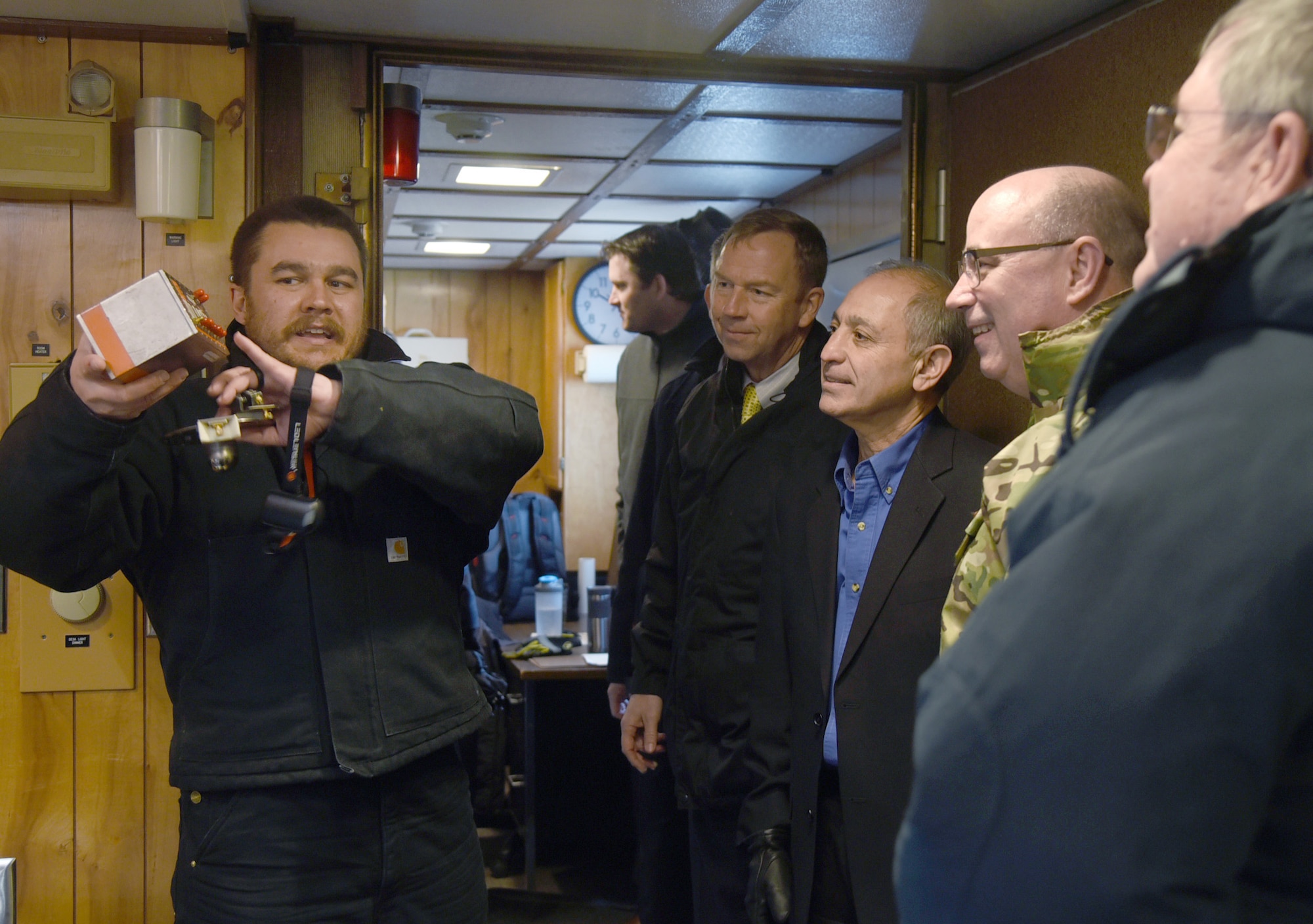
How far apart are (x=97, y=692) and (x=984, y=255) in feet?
5.93

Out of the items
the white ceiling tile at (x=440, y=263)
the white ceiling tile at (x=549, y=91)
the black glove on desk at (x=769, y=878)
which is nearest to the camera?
the black glove on desk at (x=769, y=878)

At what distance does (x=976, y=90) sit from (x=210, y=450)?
75.0 inches

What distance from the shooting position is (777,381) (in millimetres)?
2252

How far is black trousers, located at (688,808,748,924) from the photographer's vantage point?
1933 mm

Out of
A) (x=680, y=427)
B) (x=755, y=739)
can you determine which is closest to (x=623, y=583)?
(x=680, y=427)

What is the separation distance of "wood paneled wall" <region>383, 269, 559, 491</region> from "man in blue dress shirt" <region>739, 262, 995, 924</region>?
5.05m

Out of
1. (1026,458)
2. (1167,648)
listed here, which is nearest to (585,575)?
(1026,458)

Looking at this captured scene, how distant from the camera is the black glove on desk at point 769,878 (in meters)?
1.72

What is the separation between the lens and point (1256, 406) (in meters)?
0.63

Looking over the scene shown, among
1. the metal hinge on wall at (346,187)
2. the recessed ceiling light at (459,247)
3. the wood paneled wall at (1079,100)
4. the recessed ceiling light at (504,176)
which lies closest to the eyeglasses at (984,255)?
the wood paneled wall at (1079,100)

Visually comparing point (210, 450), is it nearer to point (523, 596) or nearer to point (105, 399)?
point (105, 399)

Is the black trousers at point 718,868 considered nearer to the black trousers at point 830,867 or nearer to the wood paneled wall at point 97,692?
the black trousers at point 830,867

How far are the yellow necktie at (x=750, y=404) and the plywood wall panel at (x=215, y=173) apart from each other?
105 cm

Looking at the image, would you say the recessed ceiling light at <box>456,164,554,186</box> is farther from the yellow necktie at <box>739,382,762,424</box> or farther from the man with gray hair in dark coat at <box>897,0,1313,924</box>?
the man with gray hair in dark coat at <box>897,0,1313,924</box>
